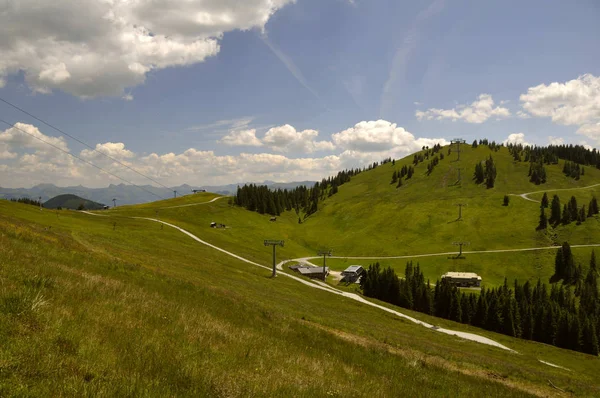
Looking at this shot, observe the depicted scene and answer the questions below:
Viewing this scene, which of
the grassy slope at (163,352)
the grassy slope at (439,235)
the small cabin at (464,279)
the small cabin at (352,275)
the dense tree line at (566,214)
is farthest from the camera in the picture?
the dense tree line at (566,214)

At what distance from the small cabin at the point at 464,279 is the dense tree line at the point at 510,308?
1721 cm

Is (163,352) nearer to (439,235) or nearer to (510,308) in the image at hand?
(510,308)

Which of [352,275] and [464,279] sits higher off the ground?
[352,275]

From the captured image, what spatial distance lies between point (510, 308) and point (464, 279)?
34.8 m

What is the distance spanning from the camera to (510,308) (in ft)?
301

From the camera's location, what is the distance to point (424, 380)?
14.9 metres

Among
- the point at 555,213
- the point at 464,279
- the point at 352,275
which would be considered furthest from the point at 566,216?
the point at 352,275

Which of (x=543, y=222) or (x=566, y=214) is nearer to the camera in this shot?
(x=543, y=222)

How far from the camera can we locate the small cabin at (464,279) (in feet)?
412

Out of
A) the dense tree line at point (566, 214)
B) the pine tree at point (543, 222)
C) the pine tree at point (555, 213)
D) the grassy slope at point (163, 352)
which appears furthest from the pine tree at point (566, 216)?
the grassy slope at point (163, 352)

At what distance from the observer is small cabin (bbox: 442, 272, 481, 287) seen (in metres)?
125

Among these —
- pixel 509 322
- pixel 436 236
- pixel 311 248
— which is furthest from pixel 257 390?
pixel 436 236

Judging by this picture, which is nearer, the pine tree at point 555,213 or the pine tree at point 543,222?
the pine tree at point 543,222

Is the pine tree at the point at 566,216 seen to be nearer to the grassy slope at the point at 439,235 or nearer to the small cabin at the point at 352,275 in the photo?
the grassy slope at the point at 439,235
